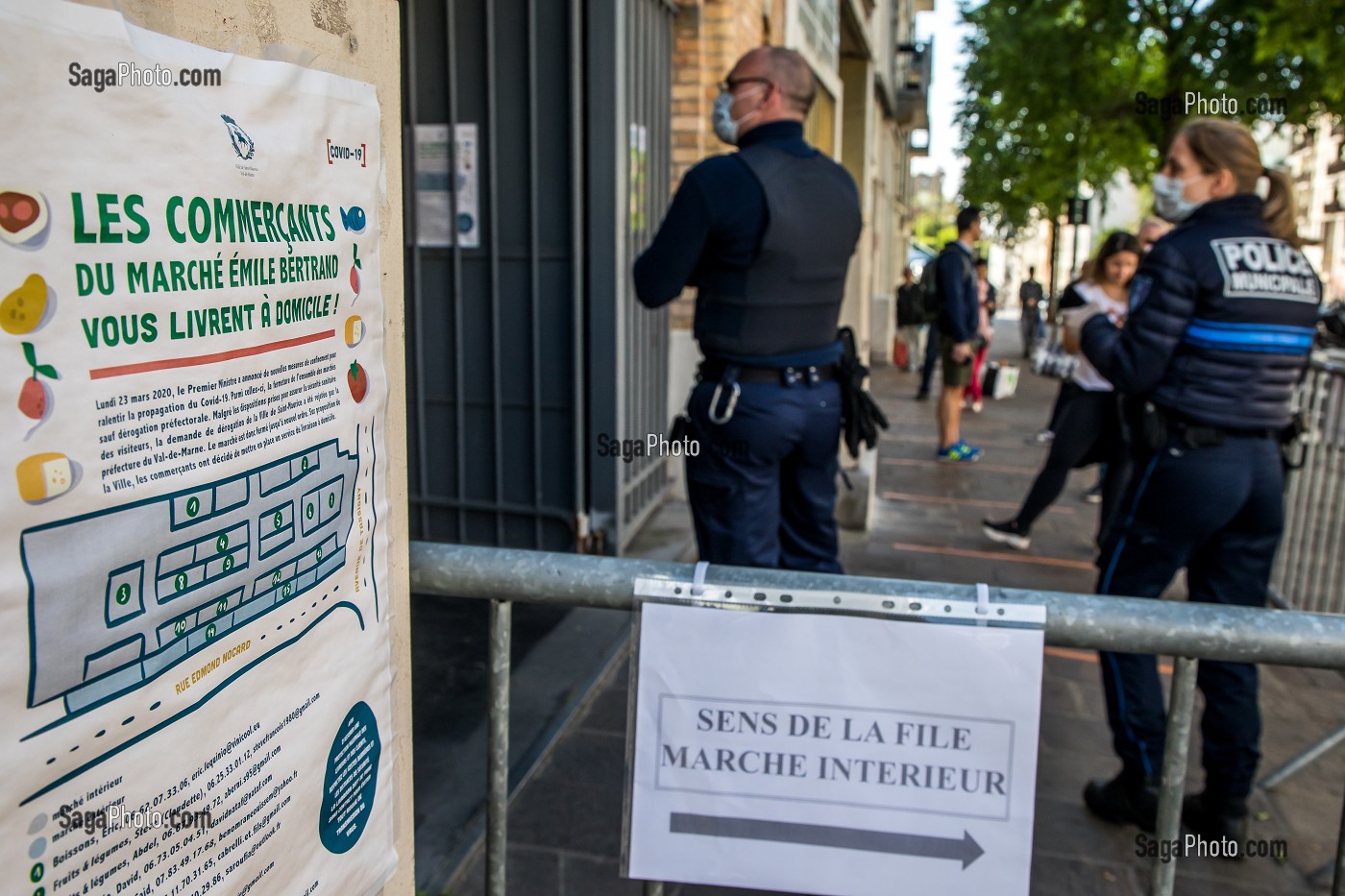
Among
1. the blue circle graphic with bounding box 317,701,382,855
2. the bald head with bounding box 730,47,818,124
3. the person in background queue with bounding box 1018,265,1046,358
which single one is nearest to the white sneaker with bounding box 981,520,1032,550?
the bald head with bounding box 730,47,818,124

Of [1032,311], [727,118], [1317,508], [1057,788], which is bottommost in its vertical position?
[1057,788]

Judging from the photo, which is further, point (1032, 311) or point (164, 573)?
point (1032, 311)

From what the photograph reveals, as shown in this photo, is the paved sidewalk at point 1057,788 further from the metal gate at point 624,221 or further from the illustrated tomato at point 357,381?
the metal gate at point 624,221

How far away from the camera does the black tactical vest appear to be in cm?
349

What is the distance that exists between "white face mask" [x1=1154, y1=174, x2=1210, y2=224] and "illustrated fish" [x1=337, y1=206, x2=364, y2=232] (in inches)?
108

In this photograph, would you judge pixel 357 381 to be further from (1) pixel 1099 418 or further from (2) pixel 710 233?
(1) pixel 1099 418

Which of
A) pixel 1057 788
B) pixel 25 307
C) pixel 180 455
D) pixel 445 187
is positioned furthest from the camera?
pixel 445 187

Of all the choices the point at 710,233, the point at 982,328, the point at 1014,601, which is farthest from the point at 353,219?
the point at 982,328

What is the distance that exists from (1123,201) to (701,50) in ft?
223

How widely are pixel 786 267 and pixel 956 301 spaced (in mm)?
5455

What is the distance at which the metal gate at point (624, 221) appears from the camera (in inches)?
202

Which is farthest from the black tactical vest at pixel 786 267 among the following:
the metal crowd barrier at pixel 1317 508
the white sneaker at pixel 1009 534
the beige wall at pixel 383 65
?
the white sneaker at pixel 1009 534

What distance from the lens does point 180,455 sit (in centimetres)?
95

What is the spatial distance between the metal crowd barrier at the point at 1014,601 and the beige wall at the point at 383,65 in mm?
186
